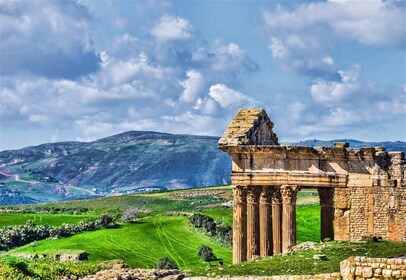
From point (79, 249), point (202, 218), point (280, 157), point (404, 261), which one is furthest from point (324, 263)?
point (202, 218)

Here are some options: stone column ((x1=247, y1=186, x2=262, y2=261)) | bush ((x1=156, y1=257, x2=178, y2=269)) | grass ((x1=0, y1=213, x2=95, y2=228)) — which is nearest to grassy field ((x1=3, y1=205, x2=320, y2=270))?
bush ((x1=156, y1=257, x2=178, y2=269))

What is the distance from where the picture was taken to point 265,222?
37531mm

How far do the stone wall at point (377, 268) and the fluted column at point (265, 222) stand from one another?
1901 centimetres

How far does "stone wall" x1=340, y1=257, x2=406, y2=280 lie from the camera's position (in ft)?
58.9

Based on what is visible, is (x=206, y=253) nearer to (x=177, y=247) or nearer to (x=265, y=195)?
(x=177, y=247)

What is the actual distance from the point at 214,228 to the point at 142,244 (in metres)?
6.59

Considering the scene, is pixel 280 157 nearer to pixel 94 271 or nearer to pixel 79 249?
pixel 94 271

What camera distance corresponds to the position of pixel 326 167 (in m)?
37.3

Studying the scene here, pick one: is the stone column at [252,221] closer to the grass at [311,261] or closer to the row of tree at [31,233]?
the grass at [311,261]

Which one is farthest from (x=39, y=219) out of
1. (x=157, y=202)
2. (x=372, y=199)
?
(x=372, y=199)

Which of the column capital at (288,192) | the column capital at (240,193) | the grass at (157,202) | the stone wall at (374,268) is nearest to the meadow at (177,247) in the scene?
the column capital at (288,192)

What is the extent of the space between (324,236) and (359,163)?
12.8ft

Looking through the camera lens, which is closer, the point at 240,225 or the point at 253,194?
the point at 253,194

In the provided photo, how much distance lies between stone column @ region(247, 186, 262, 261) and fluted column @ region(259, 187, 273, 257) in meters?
0.16
